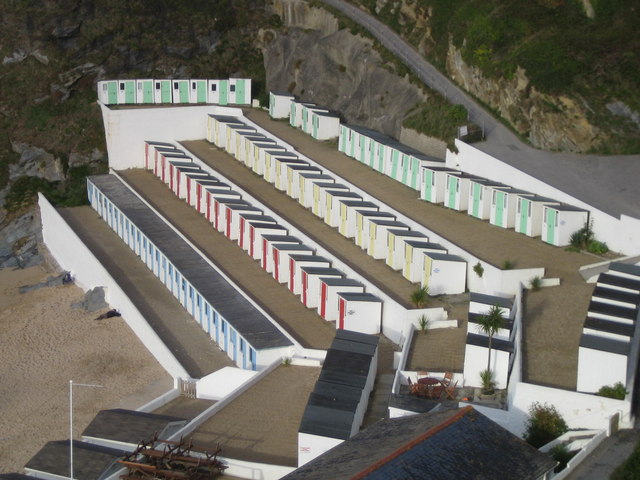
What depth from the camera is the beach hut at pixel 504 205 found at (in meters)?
35.5

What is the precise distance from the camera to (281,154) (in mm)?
44969

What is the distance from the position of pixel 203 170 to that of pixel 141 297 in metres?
10.5

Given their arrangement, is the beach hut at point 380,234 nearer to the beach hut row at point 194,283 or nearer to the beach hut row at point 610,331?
the beach hut row at point 194,283

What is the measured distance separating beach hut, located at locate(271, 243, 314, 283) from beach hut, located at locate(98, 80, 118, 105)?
19.6 metres

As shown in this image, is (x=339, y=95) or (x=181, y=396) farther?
(x=339, y=95)

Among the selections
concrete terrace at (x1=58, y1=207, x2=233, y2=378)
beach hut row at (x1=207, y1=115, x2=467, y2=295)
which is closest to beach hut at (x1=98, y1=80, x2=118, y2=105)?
beach hut row at (x1=207, y1=115, x2=467, y2=295)

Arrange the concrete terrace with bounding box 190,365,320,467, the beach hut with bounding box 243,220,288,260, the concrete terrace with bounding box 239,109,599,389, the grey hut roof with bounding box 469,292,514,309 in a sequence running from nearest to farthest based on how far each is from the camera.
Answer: the concrete terrace with bounding box 190,365,320,467 → the concrete terrace with bounding box 239,109,599,389 → the grey hut roof with bounding box 469,292,514,309 → the beach hut with bounding box 243,220,288,260

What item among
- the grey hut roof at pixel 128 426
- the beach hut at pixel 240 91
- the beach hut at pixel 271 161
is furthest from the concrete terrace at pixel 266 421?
the beach hut at pixel 240 91

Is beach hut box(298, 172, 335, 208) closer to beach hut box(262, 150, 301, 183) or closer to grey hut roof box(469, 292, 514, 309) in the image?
beach hut box(262, 150, 301, 183)

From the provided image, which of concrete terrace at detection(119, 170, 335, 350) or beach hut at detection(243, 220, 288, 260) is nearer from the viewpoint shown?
concrete terrace at detection(119, 170, 335, 350)

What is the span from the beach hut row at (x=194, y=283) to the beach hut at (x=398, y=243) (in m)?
4.90

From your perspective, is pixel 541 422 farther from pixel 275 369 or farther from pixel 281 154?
pixel 281 154

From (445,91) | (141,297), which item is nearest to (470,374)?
(141,297)

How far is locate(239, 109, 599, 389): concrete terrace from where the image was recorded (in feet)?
86.6
